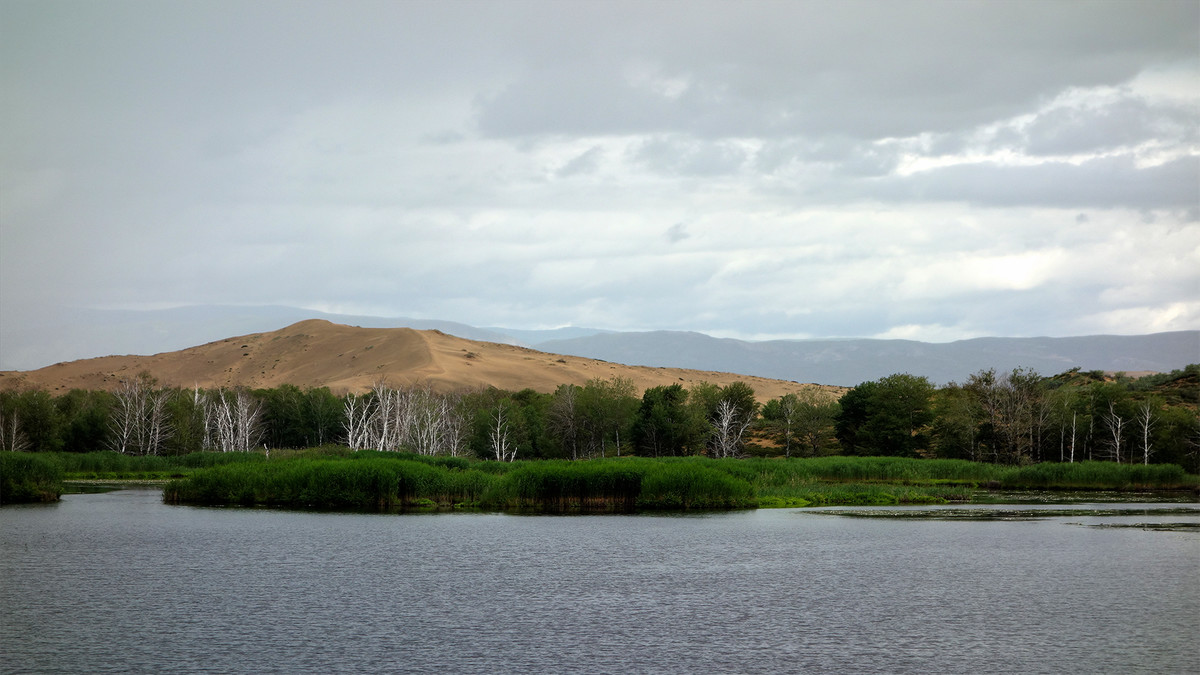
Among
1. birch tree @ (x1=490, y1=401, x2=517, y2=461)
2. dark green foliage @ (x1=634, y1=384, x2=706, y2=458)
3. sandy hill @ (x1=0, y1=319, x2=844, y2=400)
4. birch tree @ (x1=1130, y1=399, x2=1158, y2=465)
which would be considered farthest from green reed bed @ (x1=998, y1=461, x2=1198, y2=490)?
sandy hill @ (x1=0, y1=319, x2=844, y2=400)

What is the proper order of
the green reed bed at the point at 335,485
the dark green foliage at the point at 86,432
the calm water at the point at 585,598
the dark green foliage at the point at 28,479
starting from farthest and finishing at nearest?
the dark green foliage at the point at 86,432, the green reed bed at the point at 335,485, the dark green foliage at the point at 28,479, the calm water at the point at 585,598

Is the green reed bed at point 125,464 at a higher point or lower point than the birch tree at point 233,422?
lower

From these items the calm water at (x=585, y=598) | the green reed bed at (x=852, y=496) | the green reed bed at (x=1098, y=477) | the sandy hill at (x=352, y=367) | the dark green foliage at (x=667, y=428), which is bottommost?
the calm water at (x=585, y=598)

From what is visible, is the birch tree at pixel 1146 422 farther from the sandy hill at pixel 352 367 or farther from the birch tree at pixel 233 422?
the birch tree at pixel 233 422

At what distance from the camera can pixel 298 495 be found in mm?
51938

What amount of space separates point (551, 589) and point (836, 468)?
43868 millimetres

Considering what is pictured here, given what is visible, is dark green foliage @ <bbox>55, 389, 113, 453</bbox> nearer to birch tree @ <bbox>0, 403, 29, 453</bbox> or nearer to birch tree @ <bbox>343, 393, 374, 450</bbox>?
birch tree @ <bbox>0, 403, 29, 453</bbox>

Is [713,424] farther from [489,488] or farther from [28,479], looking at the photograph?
[28,479]

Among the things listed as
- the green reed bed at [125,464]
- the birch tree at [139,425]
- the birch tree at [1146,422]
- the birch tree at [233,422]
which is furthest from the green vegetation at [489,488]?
the birch tree at [139,425]

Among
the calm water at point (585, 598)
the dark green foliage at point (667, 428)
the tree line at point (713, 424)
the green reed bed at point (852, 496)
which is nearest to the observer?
the calm water at point (585, 598)

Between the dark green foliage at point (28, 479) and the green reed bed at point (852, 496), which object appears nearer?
the dark green foliage at point (28, 479)

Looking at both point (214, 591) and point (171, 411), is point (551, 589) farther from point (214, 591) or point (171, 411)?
point (171, 411)

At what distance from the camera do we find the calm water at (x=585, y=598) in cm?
2133

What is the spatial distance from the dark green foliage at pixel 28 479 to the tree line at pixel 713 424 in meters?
26.0
